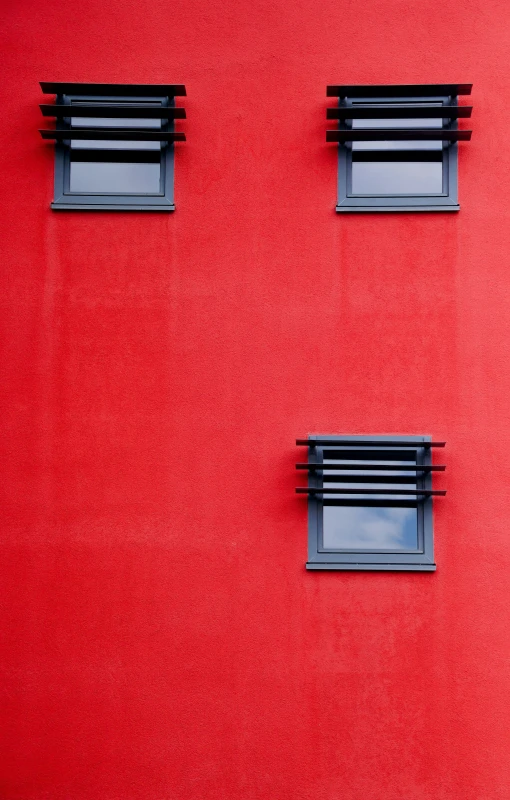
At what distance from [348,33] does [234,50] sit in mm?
964

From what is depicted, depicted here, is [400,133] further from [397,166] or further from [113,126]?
[113,126]

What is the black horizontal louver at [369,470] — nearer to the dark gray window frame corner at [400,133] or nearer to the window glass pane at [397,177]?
the dark gray window frame corner at [400,133]

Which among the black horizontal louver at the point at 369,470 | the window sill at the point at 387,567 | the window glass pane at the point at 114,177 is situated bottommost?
the window sill at the point at 387,567

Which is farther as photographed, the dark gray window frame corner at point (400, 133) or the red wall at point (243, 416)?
the dark gray window frame corner at point (400, 133)

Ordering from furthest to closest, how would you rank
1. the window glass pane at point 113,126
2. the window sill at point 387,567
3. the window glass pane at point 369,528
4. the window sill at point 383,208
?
the window glass pane at point 113,126
the window sill at point 383,208
the window glass pane at point 369,528
the window sill at point 387,567

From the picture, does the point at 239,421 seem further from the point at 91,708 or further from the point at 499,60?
the point at 499,60

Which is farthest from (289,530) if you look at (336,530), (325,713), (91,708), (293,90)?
(293,90)

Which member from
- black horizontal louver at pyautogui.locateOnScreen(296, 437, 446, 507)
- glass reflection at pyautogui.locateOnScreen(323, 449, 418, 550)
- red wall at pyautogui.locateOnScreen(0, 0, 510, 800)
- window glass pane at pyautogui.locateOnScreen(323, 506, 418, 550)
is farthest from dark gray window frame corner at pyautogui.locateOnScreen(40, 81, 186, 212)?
window glass pane at pyautogui.locateOnScreen(323, 506, 418, 550)

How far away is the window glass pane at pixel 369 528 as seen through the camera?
6848 mm

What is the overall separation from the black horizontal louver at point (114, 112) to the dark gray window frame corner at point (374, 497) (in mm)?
2832

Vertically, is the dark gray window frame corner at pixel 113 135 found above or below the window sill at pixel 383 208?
above

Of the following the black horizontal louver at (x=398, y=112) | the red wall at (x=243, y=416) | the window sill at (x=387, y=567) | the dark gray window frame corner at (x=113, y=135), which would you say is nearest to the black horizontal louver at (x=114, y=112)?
the dark gray window frame corner at (x=113, y=135)

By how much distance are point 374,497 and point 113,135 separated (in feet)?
11.9

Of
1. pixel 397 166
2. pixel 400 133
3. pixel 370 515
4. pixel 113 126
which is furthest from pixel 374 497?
pixel 113 126
